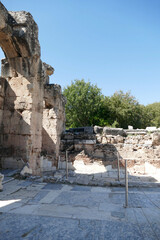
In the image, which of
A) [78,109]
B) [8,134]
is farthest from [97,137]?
[78,109]

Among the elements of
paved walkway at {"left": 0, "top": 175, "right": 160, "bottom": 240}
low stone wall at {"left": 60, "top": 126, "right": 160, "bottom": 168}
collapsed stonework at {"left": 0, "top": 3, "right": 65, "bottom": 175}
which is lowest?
paved walkway at {"left": 0, "top": 175, "right": 160, "bottom": 240}

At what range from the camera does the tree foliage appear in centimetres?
2725

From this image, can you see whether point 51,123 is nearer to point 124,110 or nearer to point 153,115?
point 124,110

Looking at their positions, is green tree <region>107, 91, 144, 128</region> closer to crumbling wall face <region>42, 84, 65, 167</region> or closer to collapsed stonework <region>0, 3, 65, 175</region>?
crumbling wall face <region>42, 84, 65, 167</region>

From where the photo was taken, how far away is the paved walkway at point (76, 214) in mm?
2543

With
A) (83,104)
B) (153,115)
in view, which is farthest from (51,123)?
(153,115)

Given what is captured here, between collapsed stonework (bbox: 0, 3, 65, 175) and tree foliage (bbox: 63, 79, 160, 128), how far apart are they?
1933cm

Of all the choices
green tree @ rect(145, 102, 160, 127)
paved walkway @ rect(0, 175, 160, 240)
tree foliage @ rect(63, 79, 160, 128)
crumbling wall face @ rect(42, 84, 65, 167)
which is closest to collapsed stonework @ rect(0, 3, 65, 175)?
paved walkway @ rect(0, 175, 160, 240)

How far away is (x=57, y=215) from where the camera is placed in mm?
3188

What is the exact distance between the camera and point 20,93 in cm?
746

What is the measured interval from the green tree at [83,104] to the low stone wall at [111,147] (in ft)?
48.0

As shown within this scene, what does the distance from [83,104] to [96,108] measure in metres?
2.19

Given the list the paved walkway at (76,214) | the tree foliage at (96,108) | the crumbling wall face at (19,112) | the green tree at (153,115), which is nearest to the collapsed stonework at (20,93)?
the crumbling wall face at (19,112)

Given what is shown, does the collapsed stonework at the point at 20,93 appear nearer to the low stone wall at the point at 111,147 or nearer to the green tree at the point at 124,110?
the low stone wall at the point at 111,147
